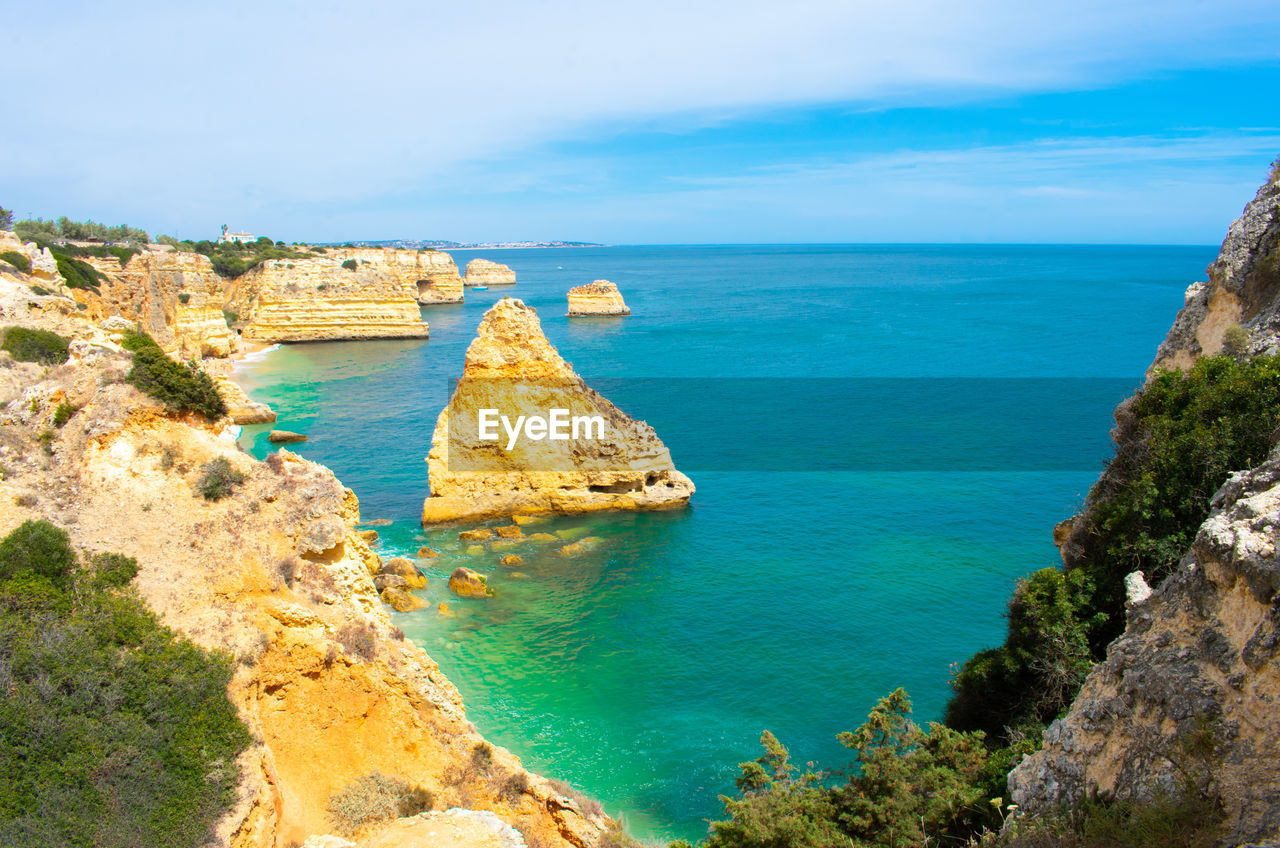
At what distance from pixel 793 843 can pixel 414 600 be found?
15.9 m

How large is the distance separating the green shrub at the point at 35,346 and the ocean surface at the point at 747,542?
1105cm

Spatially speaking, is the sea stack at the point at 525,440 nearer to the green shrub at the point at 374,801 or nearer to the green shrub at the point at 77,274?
the green shrub at the point at 77,274

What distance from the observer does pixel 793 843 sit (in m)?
10.6

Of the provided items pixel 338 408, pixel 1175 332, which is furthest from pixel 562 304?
pixel 1175 332

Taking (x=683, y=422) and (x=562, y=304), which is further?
(x=562, y=304)

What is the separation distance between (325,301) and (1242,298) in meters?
75.1

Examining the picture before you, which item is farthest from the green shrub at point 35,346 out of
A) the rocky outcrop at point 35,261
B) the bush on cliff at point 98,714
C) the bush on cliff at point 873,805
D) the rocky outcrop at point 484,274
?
the rocky outcrop at point 484,274

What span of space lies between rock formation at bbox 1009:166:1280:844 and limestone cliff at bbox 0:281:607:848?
7.26 m

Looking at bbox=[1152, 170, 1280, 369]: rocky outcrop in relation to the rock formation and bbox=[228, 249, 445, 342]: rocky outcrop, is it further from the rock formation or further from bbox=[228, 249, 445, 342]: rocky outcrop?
bbox=[228, 249, 445, 342]: rocky outcrop

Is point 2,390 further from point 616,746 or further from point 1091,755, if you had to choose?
point 1091,755

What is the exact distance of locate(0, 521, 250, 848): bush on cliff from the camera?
8078 mm

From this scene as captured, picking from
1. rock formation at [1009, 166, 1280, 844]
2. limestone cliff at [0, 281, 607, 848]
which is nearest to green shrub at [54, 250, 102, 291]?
limestone cliff at [0, 281, 607, 848]

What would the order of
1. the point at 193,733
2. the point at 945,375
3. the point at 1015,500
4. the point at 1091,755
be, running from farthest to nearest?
the point at 945,375 < the point at 1015,500 < the point at 193,733 < the point at 1091,755
